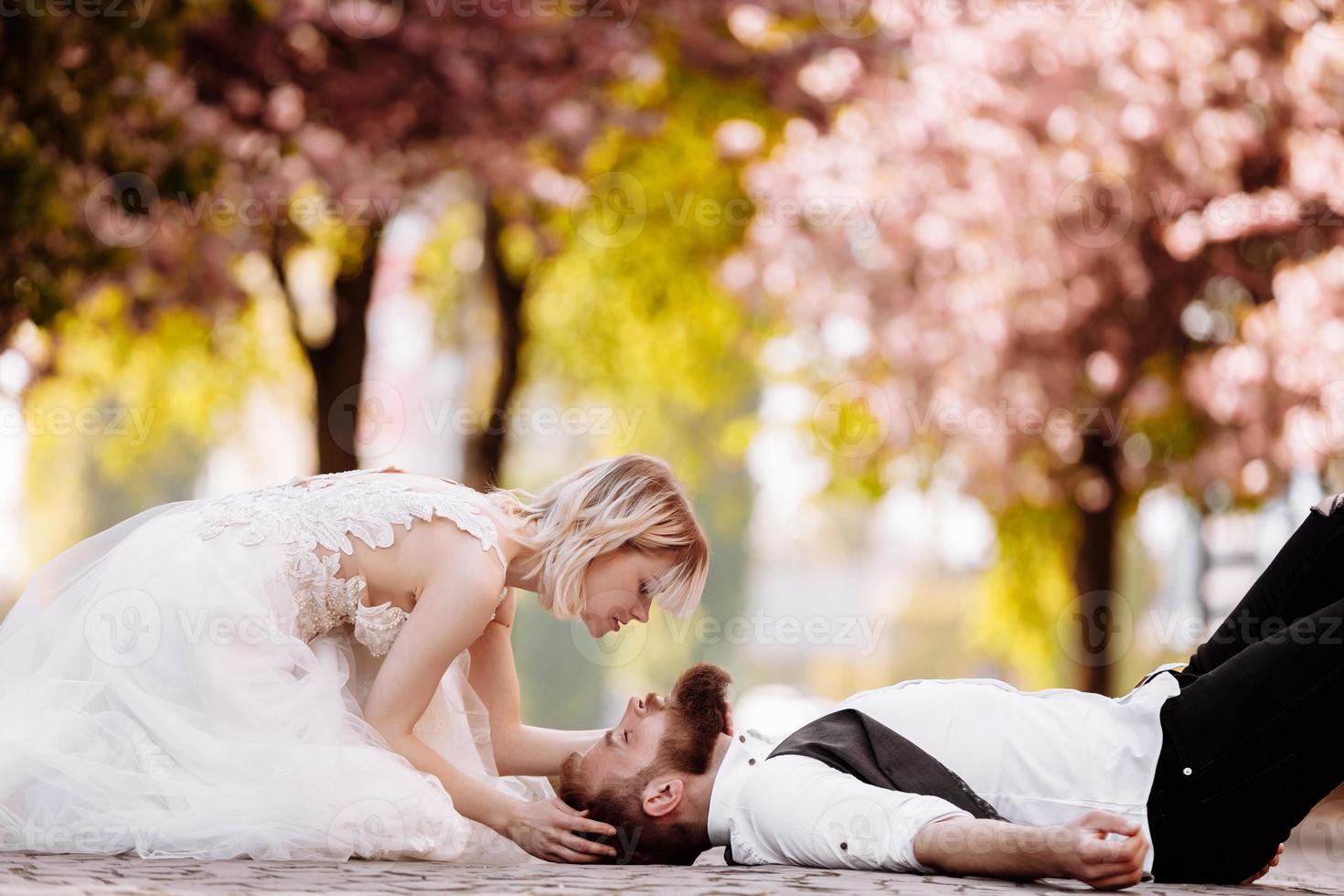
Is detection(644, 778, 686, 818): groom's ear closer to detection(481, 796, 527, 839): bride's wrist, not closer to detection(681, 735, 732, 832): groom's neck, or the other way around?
detection(681, 735, 732, 832): groom's neck

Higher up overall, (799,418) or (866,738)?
(799,418)

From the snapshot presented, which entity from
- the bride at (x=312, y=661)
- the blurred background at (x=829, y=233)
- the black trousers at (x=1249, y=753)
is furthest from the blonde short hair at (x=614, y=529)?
the blurred background at (x=829, y=233)

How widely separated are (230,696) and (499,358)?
816cm

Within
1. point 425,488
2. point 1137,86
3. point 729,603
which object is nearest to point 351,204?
point 1137,86

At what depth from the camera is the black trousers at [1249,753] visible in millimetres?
3678

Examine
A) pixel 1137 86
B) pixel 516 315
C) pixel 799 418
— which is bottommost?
pixel 799 418

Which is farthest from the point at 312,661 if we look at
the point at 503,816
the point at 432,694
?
the point at 503,816

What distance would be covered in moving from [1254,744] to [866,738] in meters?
0.95

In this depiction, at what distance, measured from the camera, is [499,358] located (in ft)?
40.0

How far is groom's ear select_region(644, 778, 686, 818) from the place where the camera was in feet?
13.4

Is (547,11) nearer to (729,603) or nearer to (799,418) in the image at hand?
(799,418)

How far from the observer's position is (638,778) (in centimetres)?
414

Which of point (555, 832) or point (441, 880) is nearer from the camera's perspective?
point (441, 880)

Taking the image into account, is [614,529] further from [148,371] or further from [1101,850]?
[148,371]
